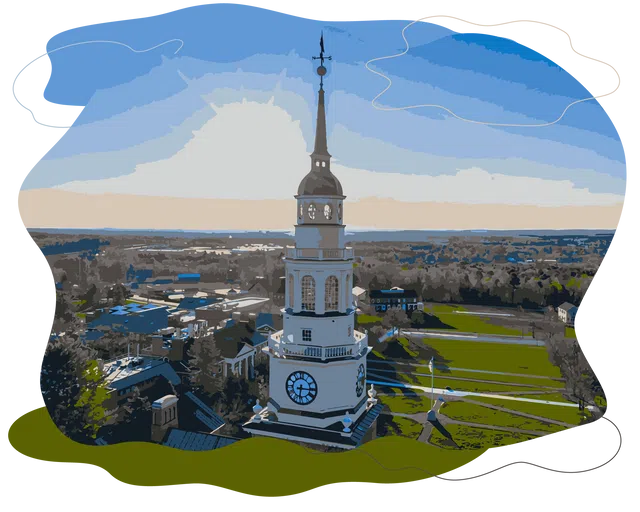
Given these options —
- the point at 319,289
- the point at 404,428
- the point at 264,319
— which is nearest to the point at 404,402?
the point at 404,428

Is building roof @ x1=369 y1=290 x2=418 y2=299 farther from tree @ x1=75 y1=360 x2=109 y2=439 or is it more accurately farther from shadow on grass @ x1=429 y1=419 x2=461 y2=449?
tree @ x1=75 y1=360 x2=109 y2=439

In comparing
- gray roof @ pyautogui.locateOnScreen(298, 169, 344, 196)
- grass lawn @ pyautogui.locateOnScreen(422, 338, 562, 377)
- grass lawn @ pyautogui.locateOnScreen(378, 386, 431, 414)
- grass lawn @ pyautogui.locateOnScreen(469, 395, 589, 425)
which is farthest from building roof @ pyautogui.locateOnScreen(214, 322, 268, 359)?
grass lawn @ pyautogui.locateOnScreen(469, 395, 589, 425)

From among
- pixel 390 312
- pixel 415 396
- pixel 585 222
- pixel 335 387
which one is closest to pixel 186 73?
pixel 390 312

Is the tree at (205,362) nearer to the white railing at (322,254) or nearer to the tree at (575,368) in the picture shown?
the white railing at (322,254)

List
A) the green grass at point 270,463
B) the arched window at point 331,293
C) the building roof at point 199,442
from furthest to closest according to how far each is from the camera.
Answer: the building roof at point 199,442 → the arched window at point 331,293 → the green grass at point 270,463

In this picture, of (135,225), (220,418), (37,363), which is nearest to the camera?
(220,418)

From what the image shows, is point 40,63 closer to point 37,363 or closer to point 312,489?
point 37,363

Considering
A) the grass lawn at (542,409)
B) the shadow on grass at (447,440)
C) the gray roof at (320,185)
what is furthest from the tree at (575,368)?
the gray roof at (320,185)
